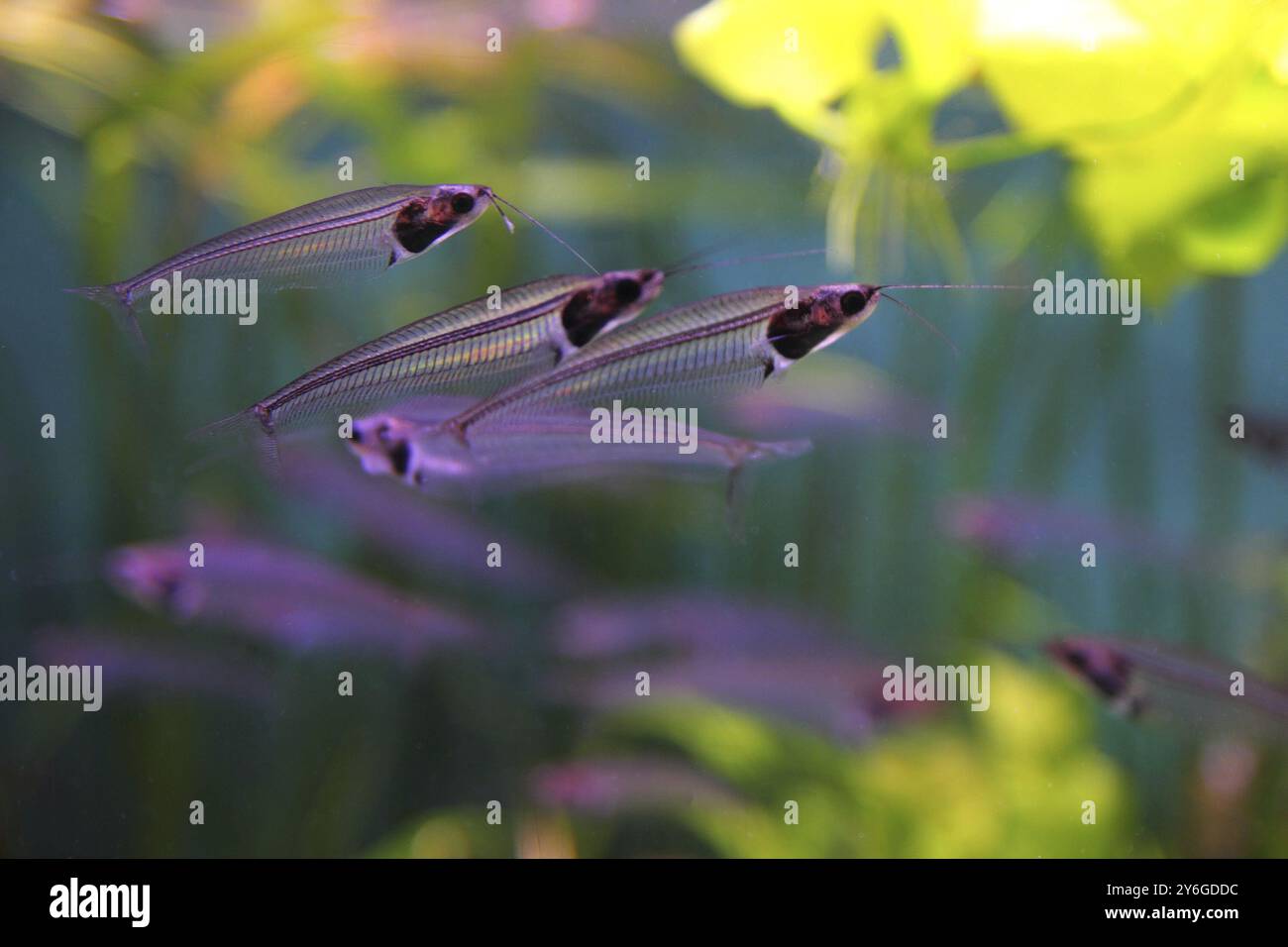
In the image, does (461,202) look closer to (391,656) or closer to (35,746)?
(391,656)

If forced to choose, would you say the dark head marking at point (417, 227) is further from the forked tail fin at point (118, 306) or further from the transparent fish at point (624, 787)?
the transparent fish at point (624, 787)

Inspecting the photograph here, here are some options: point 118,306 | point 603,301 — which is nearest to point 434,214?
point 603,301

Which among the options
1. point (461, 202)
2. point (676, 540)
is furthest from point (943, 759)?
point (461, 202)

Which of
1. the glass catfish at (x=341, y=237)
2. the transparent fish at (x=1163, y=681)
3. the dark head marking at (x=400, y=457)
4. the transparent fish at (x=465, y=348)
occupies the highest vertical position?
the glass catfish at (x=341, y=237)

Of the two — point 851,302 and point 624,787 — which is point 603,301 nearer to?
point 851,302

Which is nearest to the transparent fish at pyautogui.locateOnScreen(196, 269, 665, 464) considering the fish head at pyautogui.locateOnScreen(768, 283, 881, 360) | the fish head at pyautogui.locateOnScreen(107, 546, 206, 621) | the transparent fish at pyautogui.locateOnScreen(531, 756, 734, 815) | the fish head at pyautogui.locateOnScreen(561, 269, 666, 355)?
the fish head at pyautogui.locateOnScreen(561, 269, 666, 355)

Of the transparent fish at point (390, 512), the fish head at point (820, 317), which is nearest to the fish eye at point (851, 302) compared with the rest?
the fish head at point (820, 317)
